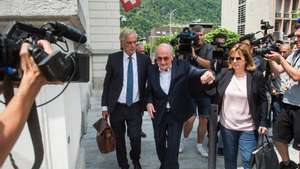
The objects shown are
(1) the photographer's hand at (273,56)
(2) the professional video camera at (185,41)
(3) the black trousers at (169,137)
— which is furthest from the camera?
(2) the professional video camera at (185,41)

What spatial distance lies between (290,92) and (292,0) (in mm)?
47699

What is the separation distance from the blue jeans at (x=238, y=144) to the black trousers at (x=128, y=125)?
1.05m

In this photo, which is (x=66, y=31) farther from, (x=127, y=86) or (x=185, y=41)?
(x=185, y=41)

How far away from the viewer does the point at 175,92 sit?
4.12m

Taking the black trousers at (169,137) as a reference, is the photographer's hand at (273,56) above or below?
above

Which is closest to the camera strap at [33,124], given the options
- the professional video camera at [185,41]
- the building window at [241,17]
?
the professional video camera at [185,41]

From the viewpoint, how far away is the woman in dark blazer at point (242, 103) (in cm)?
377

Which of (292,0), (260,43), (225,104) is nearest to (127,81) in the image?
(225,104)

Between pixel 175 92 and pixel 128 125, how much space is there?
2.55 feet

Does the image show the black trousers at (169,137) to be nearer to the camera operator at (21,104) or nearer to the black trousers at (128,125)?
the black trousers at (128,125)

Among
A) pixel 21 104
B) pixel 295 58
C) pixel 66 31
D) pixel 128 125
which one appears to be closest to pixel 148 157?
pixel 128 125

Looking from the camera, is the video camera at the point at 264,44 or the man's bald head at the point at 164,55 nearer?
the video camera at the point at 264,44

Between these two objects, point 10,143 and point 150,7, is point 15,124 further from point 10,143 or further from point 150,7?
point 150,7

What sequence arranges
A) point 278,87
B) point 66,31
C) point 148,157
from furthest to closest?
point 278,87
point 148,157
point 66,31
